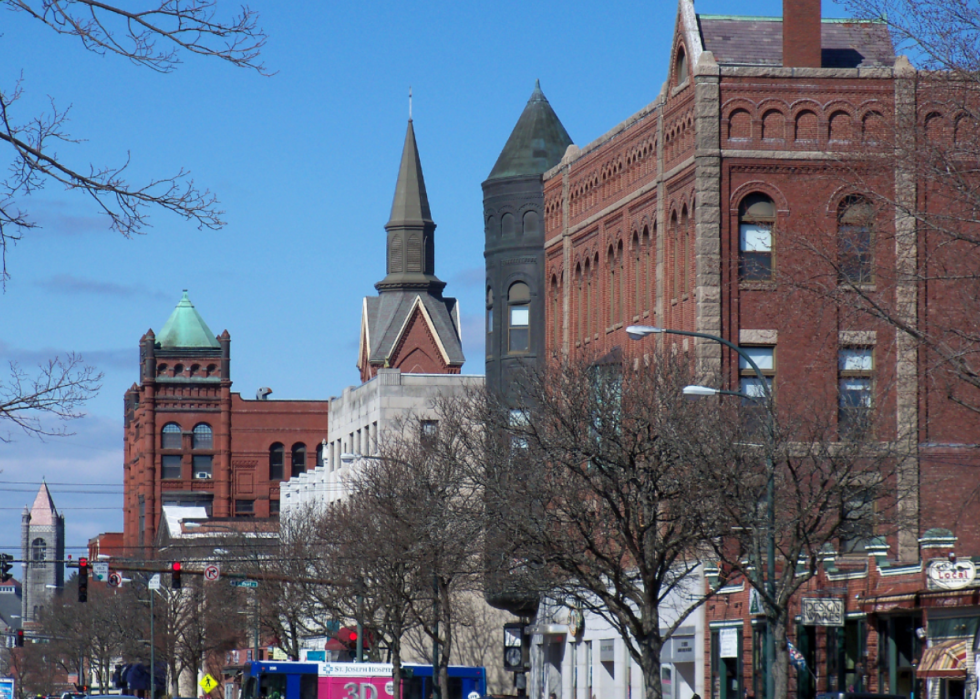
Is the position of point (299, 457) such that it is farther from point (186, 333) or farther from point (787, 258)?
point (787, 258)

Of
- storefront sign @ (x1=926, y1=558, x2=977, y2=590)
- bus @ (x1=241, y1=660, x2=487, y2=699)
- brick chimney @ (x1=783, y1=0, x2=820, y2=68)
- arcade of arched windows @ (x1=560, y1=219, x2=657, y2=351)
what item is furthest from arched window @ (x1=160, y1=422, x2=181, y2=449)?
storefront sign @ (x1=926, y1=558, x2=977, y2=590)

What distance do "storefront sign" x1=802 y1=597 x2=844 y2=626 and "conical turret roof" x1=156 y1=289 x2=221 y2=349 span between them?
102 m

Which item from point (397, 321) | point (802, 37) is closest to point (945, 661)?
point (802, 37)

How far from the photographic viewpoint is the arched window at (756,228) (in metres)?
48.0

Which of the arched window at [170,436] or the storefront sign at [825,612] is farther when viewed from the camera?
the arched window at [170,436]

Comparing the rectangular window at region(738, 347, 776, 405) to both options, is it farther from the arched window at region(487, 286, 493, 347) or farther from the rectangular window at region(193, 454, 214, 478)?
the rectangular window at region(193, 454, 214, 478)

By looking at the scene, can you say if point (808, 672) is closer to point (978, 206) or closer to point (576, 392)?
point (576, 392)

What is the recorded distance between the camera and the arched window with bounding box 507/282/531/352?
6231 cm

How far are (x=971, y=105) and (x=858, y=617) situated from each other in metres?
18.7

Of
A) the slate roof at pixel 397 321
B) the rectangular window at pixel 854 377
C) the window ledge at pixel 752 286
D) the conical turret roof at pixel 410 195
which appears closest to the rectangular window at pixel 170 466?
the slate roof at pixel 397 321

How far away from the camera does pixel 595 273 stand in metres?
57.5

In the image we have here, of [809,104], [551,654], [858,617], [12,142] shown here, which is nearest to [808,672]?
[858,617]

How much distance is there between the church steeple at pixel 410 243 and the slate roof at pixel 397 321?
771mm

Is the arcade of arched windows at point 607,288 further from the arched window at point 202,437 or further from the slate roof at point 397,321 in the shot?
the arched window at point 202,437
